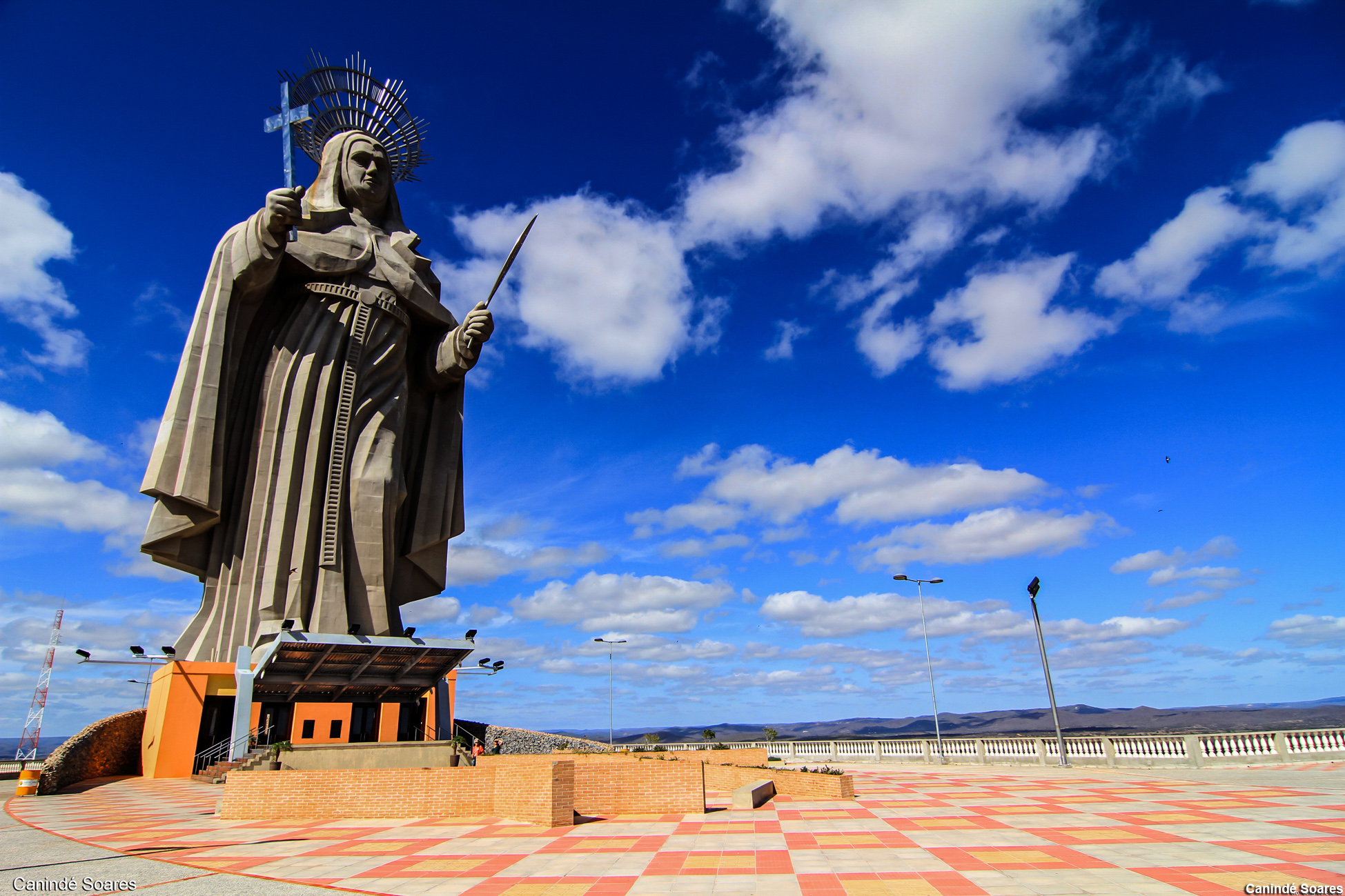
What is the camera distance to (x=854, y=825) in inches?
467

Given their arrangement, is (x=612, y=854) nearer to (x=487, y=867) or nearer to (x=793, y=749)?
(x=487, y=867)

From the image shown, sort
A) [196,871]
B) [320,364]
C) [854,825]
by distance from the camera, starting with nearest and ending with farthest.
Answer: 1. [196,871]
2. [854,825]
3. [320,364]

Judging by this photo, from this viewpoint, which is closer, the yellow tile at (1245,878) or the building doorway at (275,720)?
the yellow tile at (1245,878)

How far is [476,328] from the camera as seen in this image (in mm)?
27578

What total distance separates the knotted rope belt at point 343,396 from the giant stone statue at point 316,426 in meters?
0.05

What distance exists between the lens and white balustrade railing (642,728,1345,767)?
20.2 meters

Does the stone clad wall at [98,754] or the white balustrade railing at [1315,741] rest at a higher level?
the stone clad wall at [98,754]

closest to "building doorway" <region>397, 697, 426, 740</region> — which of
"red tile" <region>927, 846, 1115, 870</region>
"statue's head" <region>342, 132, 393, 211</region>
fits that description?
"statue's head" <region>342, 132, 393, 211</region>

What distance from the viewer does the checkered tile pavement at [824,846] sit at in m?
7.98

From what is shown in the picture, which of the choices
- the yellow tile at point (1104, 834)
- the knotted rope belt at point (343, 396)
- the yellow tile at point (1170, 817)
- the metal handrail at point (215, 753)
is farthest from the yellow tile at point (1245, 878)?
the knotted rope belt at point (343, 396)

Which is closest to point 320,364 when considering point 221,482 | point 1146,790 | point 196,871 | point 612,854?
point 221,482

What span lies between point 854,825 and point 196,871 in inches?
372

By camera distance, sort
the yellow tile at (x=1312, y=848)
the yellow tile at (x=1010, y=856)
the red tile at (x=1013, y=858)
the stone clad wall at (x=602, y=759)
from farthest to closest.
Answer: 1. the stone clad wall at (x=602, y=759)
2. the yellow tile at (x=1010, y=856)
3. the yellow tile at (x=1312, y=848)
4. the red tile at (x=1013, y=858)

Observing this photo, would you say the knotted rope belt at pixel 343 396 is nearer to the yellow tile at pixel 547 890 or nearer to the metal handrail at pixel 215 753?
the metal handrail at pixel 215 753
